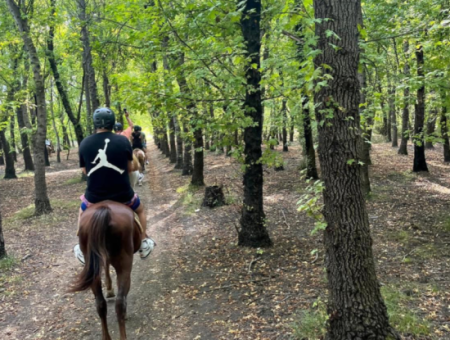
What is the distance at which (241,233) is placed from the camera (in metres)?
7.31

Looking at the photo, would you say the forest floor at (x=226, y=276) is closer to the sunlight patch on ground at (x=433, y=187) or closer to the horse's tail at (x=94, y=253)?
the sunlight patch on ground at (x=433, y=187)

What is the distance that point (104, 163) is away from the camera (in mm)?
4551

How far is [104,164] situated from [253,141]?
3163 millimetres

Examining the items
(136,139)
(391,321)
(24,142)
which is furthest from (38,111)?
(24,142)

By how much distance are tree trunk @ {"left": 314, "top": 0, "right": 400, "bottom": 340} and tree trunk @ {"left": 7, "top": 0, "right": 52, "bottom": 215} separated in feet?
33.9

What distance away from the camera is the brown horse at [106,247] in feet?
13.4

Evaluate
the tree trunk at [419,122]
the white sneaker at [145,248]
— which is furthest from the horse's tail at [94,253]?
the tree trunk at [419,122]

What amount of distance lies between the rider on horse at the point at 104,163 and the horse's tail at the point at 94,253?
0.57 meters

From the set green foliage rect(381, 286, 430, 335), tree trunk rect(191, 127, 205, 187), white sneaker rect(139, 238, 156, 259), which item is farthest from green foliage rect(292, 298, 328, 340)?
tree trunk rect(191, 127, 205, 187)

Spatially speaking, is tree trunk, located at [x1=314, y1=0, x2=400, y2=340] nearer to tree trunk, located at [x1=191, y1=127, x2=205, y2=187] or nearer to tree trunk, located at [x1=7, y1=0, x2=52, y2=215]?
tree trunk, located at [x1=191, y1=127, x2=205, y2=187]

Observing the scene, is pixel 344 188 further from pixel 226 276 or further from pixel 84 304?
pixel 84 304

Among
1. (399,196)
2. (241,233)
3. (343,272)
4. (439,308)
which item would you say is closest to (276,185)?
(399,196)

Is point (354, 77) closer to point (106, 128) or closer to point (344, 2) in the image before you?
point (344, 2)

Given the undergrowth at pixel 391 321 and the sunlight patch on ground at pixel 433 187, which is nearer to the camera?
the undergrowth at pixel 391 321
